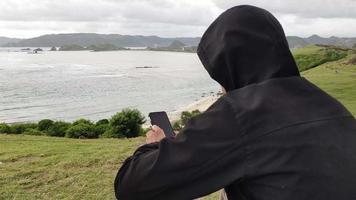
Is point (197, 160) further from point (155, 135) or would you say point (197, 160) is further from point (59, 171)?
point (59, 171)

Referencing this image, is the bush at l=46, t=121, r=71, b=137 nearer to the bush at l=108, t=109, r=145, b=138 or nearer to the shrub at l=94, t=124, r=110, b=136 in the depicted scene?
the shrub at l=94, t=124, r=110, b=136

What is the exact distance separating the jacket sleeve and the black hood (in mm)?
167

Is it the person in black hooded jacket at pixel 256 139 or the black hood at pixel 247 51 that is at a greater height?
the black hood at pixel 247 51

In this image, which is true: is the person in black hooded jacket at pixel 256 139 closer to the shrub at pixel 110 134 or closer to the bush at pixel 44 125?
the shrub at pixel 110 134

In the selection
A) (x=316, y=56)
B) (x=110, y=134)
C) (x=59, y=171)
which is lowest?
(x=316, y=56)

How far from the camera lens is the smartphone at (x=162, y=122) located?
2.59 m

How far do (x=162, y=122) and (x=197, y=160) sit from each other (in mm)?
747

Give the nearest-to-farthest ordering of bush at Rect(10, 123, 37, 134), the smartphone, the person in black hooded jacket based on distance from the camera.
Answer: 1. the person in black hooded jacket
2. the smartphone
3. bush at Rect(10, 123, 37, 134)

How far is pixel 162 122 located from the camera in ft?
8.68

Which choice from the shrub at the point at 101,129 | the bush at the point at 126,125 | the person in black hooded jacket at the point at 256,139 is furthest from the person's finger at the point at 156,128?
the shrub at the point at 101,129

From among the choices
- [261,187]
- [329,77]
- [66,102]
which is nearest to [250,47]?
[261,187]

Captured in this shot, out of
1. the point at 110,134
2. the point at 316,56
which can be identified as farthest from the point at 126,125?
the point at 316,56

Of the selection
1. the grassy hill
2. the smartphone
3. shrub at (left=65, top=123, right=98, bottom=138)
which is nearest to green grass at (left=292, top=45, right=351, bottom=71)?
shrub at (left=65, top=123, right=98, bottom=138)

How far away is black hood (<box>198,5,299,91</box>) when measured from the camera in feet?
6.73
